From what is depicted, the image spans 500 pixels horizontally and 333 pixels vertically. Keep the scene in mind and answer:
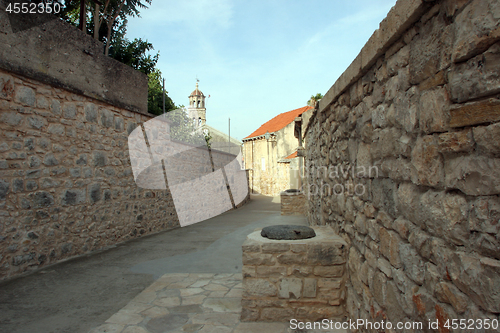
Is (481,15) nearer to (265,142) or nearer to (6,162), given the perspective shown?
Result: (6,162)

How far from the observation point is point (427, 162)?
141 centimetres

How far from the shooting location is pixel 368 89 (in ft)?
7.55

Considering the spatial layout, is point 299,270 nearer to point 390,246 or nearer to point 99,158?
point 390,246

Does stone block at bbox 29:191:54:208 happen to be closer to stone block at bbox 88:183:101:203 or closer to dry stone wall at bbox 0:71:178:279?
dry stone wall at bbox 0:71:178:279

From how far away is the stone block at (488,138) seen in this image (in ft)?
3.37

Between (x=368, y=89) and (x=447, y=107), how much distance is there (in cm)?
109

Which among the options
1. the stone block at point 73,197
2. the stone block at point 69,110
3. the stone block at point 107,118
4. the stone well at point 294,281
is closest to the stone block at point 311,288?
the stone well at point 294,281

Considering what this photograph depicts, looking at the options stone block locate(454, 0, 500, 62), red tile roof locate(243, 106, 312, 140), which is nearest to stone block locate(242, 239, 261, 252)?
stone block locate(454, 0, 500, 62)

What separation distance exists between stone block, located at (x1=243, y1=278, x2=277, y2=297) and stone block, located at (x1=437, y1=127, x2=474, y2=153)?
7.10 feet

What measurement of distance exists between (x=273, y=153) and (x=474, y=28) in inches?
1065

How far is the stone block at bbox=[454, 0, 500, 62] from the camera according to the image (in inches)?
41.1

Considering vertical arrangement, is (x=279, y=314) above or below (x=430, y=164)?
below

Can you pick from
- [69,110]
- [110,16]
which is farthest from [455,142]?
[110,16]

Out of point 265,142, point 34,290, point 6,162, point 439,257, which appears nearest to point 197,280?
point 34,290
